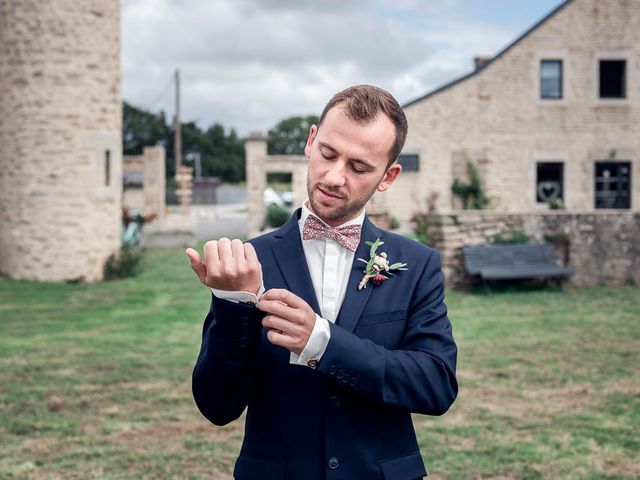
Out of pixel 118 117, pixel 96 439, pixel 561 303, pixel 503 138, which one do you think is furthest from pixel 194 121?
pixel 96 439

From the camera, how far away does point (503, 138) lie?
22172mm

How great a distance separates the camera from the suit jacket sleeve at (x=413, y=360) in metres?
1.77

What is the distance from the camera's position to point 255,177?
25219 mm

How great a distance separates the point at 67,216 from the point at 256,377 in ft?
44.4

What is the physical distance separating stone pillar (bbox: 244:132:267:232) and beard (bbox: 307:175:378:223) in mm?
23016

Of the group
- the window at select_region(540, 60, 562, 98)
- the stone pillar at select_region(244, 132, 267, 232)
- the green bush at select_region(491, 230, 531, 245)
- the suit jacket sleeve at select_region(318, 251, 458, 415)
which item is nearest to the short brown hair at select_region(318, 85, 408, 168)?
the suit jacket sleeve at select_region(318, 251, 458, 415)

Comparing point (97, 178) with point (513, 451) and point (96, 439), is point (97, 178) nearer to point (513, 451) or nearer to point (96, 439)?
point (96, 439)

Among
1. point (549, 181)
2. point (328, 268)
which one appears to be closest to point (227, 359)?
point (328, 268)

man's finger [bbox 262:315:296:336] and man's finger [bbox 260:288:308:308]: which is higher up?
man's finger [bbox 260:288:308:308]

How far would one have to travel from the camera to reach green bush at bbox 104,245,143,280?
1540 cm

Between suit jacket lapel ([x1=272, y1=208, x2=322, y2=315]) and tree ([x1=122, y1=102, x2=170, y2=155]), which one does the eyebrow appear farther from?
tree ([x1=122, y1=102, x2=170, y2=155])

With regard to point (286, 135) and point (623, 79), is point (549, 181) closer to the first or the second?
point (623, 79)

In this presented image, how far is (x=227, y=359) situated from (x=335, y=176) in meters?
0.51

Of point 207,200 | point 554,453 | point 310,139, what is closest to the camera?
point 310,139
